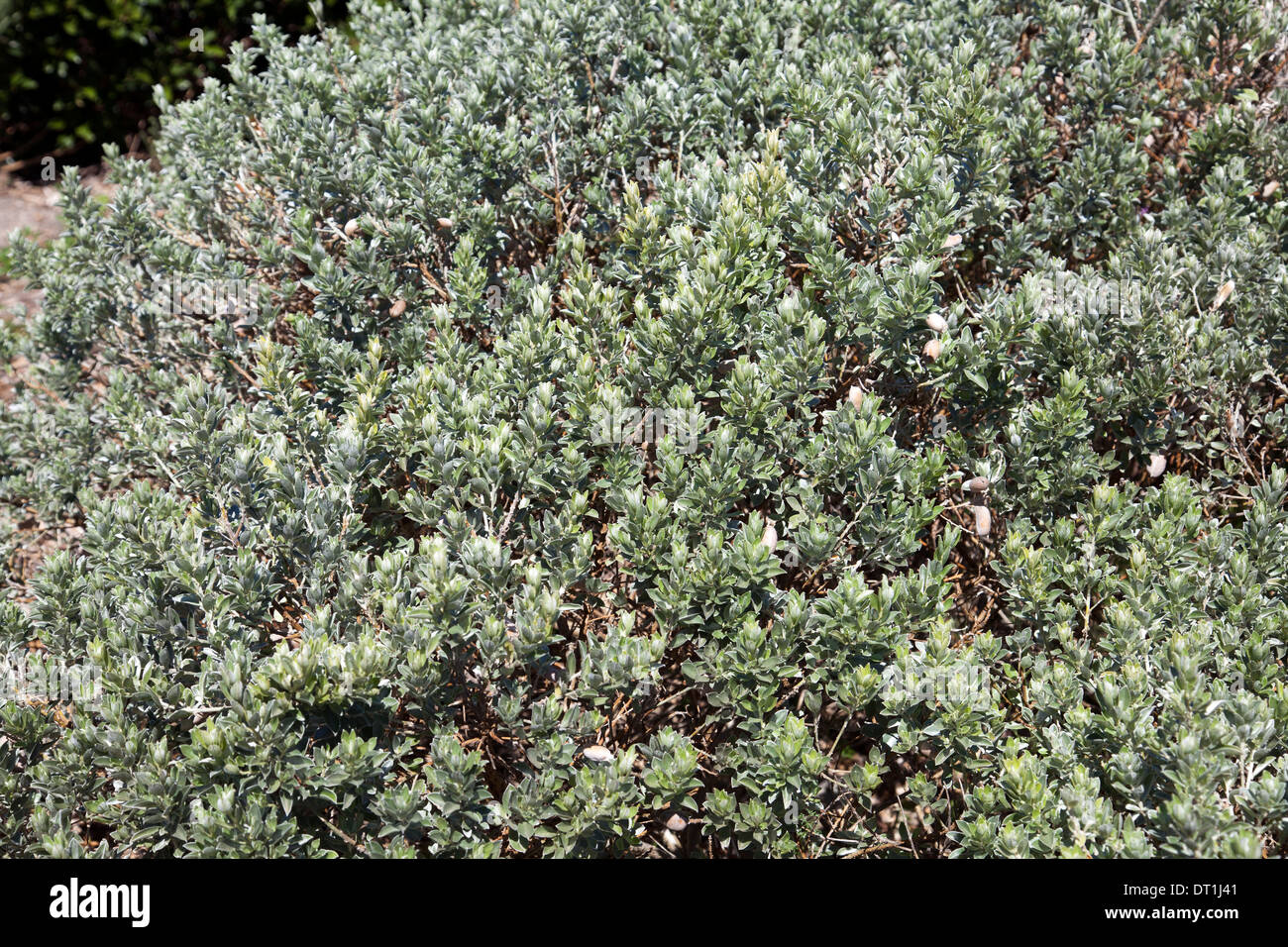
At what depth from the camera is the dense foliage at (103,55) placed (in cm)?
783

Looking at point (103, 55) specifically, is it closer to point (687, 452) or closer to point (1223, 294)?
point (687, 452)

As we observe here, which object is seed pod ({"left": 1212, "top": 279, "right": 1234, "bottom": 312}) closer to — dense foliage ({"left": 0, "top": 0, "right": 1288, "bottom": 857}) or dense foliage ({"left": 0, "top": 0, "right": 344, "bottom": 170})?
dense foliage ({"left": 0, "top": 0, "right": 1288, "bottom": 857})

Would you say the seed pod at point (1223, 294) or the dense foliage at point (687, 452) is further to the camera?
the seed pod at point (1223, 294)

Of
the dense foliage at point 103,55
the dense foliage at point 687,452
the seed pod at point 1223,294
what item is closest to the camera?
the dense foliage at point 687,452

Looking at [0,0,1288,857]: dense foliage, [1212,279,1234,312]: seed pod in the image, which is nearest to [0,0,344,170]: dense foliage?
[0,0,1288,857]: dense foliage

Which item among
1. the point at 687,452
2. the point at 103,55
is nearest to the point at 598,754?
the point at 687,452

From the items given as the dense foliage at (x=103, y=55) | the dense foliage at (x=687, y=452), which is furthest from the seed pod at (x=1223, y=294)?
the dense foliage at (x=103, y=55)

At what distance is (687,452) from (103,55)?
747cm

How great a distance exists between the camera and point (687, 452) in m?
2.79

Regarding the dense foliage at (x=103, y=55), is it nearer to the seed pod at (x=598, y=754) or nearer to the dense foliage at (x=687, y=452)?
the dense foliage at (x=687, y=452)

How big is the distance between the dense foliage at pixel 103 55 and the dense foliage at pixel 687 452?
4682 mm

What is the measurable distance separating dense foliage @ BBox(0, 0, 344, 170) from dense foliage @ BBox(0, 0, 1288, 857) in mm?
4682

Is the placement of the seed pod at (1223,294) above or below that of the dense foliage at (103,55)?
below

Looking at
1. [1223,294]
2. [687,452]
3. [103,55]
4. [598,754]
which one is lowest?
[598,754]
